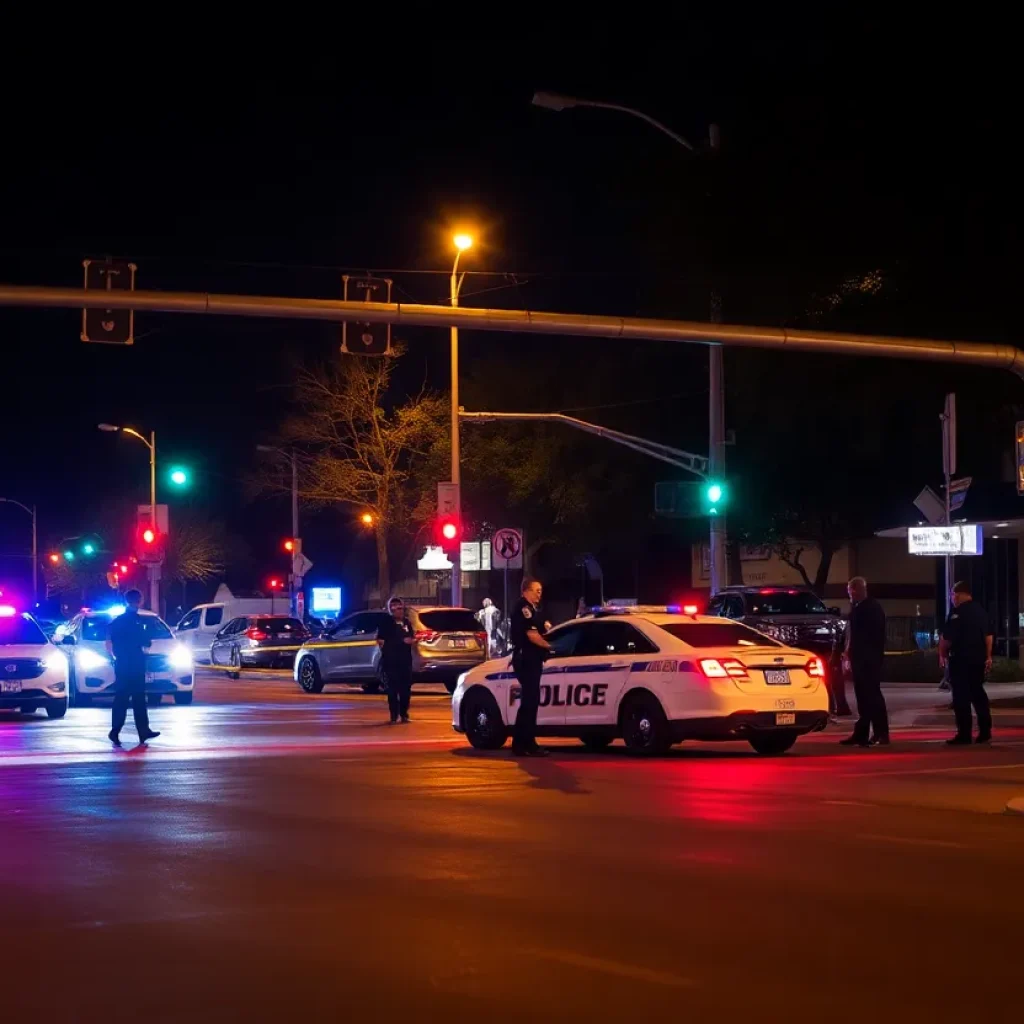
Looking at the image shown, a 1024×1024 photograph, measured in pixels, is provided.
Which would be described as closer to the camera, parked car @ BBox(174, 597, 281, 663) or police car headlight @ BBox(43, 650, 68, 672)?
police car headlight @ BBox(43, 650, 68, 672)

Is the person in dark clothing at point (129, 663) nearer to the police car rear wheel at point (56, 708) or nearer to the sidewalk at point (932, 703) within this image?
the police car rear wheel at point (56, 708)

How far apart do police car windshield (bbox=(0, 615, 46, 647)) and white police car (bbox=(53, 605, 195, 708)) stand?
2.47 metres

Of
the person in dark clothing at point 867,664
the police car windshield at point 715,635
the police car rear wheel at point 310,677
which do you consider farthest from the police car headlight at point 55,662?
the person in dark clothing at point 867,664

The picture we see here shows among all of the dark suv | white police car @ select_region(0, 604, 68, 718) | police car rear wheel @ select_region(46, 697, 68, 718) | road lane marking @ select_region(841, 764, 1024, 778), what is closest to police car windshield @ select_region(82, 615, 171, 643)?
police car rear wheel @ select_region(46, 697, 68, 718)

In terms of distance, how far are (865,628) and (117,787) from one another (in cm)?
875

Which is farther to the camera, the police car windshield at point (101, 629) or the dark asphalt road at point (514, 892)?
the police car windshield at point (101, 629)

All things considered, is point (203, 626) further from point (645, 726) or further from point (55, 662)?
point (645, 726)

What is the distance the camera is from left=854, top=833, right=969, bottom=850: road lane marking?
39.9 ft

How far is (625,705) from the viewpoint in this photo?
20188mm

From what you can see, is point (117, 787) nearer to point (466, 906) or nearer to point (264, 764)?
point (264, 764)

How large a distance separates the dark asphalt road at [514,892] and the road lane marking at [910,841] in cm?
4

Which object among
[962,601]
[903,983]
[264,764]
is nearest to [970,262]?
[962,601]

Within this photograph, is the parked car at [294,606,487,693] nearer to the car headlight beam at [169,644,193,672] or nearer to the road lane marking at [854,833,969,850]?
the car headlight beam at [169,644,193,672]

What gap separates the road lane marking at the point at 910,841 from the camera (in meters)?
12.2
